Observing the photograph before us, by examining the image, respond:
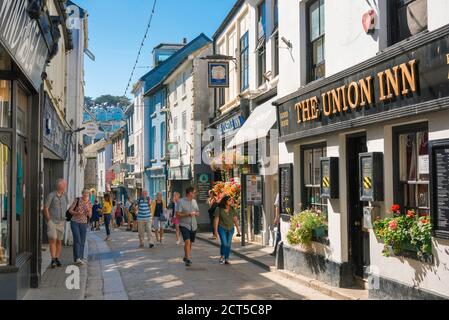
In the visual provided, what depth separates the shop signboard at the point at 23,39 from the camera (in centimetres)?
619

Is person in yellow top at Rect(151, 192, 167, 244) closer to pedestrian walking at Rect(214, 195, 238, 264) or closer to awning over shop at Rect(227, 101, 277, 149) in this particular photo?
awning over shop at Rect(227, 101, 277, 149)

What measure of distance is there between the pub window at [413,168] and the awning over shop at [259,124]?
6.17 metres

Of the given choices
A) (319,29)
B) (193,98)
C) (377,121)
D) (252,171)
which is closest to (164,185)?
(193,98)

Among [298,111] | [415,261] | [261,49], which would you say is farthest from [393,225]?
[261,49]

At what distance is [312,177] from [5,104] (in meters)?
5.65

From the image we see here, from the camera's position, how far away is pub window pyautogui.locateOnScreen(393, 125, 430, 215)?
280 inches

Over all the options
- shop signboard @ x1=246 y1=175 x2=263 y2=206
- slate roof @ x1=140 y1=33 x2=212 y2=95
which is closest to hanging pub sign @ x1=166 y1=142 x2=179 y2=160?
slate roof @ x1=140 y1=33 x2=212 y2=95

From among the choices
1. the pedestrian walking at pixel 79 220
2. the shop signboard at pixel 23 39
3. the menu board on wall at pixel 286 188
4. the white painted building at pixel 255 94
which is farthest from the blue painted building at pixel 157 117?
the shop signboard at pixel 23 39

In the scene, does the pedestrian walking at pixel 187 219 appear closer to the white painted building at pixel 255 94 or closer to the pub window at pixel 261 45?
the white painted building at pixel 255 94

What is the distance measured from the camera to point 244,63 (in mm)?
19422

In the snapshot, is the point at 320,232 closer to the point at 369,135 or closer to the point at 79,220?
the point at 369,135

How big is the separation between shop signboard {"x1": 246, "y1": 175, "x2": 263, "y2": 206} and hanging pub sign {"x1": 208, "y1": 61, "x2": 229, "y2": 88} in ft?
17.5

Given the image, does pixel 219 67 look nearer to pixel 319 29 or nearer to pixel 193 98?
pixel 193 98
